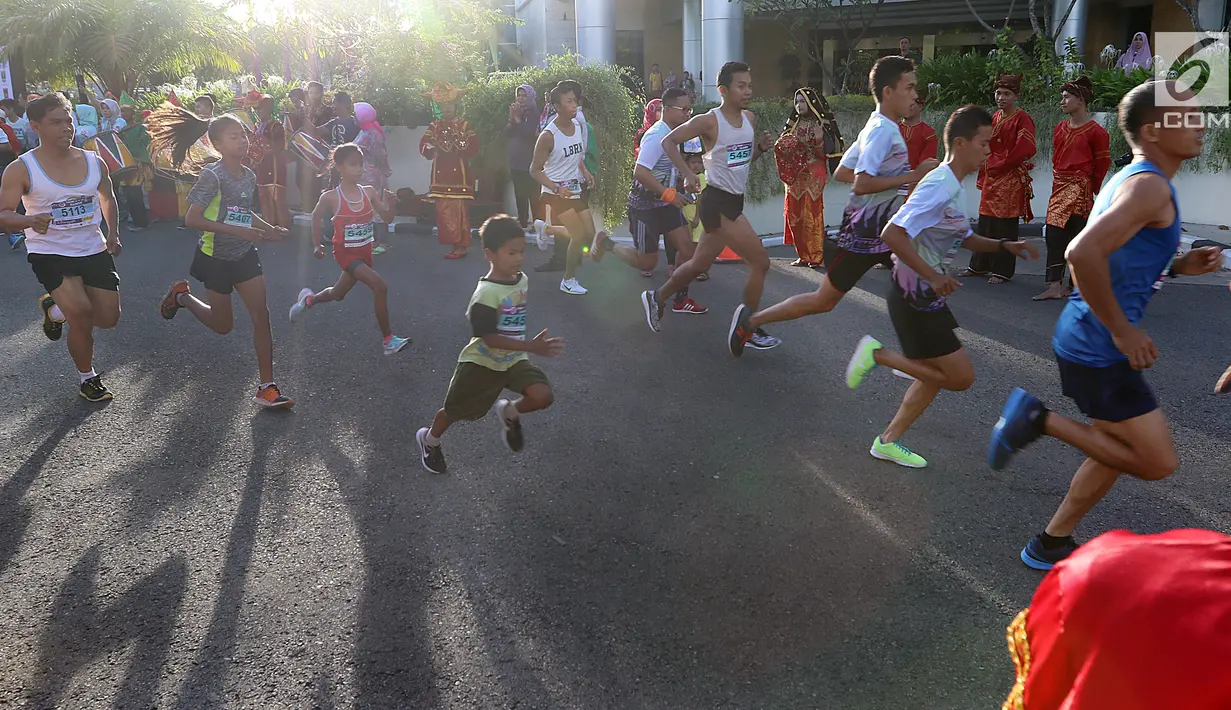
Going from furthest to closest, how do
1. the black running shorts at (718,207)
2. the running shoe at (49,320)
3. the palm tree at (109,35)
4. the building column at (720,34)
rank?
the building column at (720,34) → the palm tree at (109,35) → the black running shorts at (718,207) → the running shoe at (49,320)

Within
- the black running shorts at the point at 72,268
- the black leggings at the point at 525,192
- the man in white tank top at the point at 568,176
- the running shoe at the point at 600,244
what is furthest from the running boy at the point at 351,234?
the black leggings at the point at 525,192

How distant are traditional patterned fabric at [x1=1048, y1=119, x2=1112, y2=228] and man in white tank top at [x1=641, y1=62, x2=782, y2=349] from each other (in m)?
3.44

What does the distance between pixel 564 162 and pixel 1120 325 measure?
6.86m

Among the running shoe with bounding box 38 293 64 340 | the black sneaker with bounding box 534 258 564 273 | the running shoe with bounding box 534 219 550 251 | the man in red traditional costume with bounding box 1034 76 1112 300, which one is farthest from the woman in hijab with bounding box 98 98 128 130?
the man in red traditional costume with bounding box 1034 76 1112 300

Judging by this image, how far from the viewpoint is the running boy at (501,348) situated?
4316 mm

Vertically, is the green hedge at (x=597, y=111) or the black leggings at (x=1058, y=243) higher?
the green hedge at (x=597, y=111)

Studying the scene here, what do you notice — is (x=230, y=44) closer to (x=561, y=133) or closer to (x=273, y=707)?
(x=561, y=133)

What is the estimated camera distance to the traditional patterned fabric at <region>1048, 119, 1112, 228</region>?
27.9ft

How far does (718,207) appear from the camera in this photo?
702cm

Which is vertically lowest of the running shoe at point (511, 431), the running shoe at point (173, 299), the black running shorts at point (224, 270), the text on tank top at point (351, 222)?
the running shoe at point (511, 431)

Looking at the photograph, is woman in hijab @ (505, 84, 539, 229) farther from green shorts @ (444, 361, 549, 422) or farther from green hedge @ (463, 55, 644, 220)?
green shorts @ (444, 361, 549, 422)

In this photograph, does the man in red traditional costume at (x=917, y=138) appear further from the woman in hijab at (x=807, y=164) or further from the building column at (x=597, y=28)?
the building column at (x=597, y=28)

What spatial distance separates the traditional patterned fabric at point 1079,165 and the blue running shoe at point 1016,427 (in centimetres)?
574

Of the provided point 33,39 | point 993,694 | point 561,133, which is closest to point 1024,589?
point 993,694
